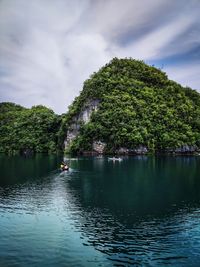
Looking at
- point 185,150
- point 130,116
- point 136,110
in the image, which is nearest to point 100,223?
point 185,150

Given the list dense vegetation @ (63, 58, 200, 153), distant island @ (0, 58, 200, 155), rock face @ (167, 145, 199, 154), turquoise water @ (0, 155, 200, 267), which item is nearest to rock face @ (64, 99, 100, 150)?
distant island @ (0, 58, 200, 155)

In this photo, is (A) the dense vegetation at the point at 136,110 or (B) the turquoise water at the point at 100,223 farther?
(A) the dense vegetation at the point at 136,110

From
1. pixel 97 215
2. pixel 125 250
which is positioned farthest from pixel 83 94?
pixel 125 250

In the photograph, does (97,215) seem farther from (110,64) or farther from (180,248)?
(110,64)

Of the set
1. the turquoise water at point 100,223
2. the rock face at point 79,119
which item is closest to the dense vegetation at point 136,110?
the rock face at point 79,119

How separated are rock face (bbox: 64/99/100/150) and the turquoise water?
102118mm

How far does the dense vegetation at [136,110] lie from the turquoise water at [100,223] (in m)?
87.6

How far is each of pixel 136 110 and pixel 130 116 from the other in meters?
7.49

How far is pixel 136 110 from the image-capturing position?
6585 inches

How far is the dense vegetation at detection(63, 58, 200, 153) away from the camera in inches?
6088

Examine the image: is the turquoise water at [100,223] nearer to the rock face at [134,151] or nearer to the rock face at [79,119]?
the rock face at [134,151]

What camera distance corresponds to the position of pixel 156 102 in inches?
6796

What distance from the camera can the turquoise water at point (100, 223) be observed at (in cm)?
2869

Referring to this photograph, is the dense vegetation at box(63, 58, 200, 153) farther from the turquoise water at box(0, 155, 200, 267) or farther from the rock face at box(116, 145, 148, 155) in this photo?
the turquoise water at box(0, 155, 200, 267)
